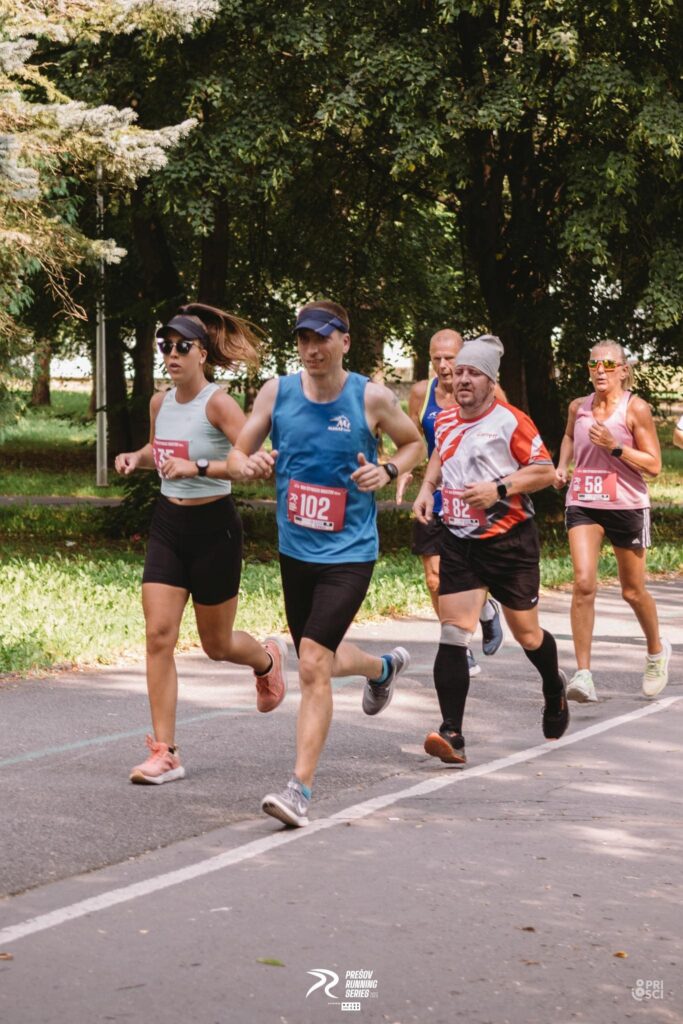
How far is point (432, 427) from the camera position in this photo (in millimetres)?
9289

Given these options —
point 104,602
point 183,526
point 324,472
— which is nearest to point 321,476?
point 324,472

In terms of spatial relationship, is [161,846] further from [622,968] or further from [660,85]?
[660,85]

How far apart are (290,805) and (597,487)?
12.0 feet

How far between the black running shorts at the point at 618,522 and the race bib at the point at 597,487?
0.23ft

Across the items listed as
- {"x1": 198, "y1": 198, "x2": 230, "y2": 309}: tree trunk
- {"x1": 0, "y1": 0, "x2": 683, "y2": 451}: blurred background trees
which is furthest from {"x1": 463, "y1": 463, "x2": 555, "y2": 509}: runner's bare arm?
{"x1": 198, "y1": 198, "x2": 230, "y2": 309}: tree trunk

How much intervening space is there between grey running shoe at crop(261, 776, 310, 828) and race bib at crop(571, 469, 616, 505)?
3.51 metres

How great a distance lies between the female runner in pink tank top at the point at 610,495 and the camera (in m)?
9.04

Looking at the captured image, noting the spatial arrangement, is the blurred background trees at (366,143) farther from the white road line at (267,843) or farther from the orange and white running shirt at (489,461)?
the white road line at (267,843)

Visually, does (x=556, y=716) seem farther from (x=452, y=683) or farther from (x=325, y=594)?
(x=325, y=594)

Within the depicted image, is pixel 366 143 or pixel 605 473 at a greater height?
pixel 366 143

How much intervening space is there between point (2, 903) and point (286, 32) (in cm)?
1285

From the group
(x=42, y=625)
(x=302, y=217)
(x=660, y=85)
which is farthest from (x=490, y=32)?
(x=42, y=625)

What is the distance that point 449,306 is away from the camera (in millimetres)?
27469

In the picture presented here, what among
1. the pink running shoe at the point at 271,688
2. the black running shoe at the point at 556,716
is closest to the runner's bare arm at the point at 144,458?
the pink running shoe at the point at 271,688
